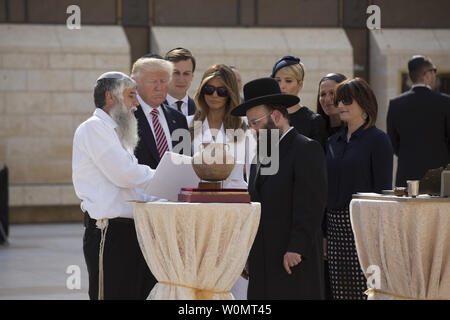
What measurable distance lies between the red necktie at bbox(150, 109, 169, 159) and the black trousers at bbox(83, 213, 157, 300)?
2.19 ft

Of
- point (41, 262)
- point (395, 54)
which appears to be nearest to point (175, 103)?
point (41, 262)

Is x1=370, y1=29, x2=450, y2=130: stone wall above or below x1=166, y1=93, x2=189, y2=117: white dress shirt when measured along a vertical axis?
above

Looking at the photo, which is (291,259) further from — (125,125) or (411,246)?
(125,125)

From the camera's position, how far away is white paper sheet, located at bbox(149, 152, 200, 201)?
4949 millimetres

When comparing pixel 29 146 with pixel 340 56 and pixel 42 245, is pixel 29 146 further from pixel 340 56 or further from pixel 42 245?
pixel 340 56

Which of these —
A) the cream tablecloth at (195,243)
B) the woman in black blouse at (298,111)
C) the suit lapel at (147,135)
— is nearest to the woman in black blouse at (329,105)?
the woman in black blouse at (298,111)

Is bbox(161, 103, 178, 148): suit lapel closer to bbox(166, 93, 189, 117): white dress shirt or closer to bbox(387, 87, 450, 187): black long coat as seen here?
bbox(166, 93, 189, 117): white dress shirt

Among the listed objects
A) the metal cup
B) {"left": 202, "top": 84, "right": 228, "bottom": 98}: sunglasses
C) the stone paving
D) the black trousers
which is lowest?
the stone paving

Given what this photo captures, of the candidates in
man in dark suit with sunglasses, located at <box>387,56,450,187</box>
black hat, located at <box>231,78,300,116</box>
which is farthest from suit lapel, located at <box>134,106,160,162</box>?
man in dark suit with sunglasses, located at <box>387,56,450,187</box>

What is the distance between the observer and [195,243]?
4.70 metres

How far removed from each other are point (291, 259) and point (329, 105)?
1893mm

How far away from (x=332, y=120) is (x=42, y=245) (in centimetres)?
643

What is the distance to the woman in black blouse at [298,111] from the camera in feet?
21.1

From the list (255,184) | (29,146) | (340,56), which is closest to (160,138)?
(255,184)
